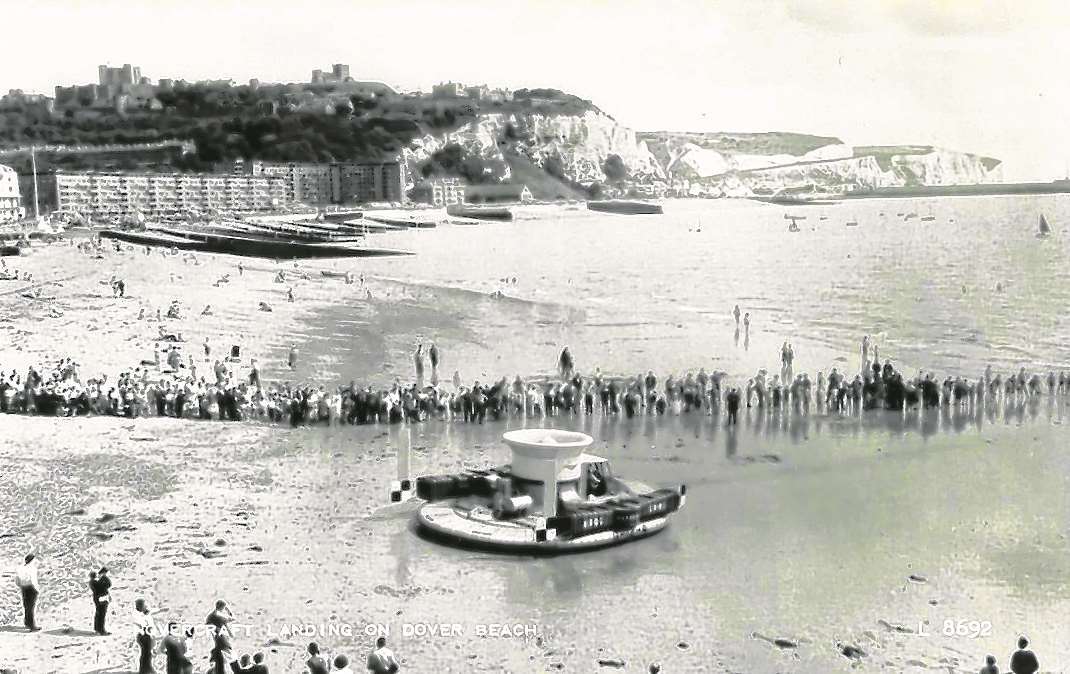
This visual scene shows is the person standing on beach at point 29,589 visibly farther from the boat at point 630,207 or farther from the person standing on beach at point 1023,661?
the boat at point 630,207

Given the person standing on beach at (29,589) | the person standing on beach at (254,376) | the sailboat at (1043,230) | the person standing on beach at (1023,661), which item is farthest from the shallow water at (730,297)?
the person standing on beach at (1023,661)

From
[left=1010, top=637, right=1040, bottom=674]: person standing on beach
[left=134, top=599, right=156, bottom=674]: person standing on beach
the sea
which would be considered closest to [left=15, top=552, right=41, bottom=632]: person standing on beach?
[left=134, top=599, right=156, bottom=674]: person standing on beach

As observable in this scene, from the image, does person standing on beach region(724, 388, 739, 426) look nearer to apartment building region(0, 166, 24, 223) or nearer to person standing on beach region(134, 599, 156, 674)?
person standing on beach region(134, 599, 156, 674)

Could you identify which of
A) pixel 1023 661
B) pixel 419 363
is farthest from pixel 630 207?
pixel 1023 661

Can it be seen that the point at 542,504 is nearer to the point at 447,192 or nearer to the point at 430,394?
the point at 430,394

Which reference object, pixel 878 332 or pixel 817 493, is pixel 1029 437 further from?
pixel 878 332

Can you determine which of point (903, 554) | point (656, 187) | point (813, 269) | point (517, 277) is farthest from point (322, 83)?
point (813, 269)
